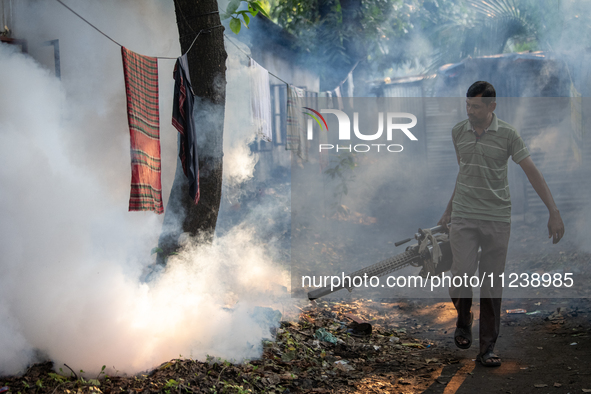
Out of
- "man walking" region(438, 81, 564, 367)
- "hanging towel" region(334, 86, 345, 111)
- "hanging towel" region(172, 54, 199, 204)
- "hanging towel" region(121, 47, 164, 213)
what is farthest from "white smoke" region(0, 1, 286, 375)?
"hanging towel" region(334, 86, 345, 111)

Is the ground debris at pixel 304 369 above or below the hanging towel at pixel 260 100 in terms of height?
below

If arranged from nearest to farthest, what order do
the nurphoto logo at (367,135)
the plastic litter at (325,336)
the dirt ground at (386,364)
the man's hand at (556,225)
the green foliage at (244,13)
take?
the dirt ground at (386,364) → the man's hand at (556,225) → the green foliage at (244,13) → the plastic litter at (325,336) → the nurphoto logo at (367,135)

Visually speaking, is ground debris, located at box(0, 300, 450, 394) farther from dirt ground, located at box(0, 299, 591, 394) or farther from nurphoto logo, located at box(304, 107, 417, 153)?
nurphoto logo, located at box(304, 107, 417, 153)

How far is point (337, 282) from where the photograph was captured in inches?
209

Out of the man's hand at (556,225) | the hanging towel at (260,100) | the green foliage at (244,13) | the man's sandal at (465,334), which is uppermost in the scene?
the green foliage at (244,13)

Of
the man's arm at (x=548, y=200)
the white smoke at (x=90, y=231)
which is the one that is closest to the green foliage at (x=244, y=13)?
the white smoke at (x=90, y=231)

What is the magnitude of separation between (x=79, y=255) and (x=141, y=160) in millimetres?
1024

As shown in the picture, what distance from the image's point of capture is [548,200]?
3799mm

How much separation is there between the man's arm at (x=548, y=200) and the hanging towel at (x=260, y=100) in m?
3.69

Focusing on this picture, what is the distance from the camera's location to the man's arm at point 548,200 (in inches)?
149

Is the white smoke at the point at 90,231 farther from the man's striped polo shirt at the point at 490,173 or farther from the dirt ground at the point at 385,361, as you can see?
the man's striped polo shirt at the point at 490,173

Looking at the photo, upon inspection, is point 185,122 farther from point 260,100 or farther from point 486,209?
point 486,209

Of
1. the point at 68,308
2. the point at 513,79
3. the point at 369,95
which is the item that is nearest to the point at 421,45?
the point at 369,95

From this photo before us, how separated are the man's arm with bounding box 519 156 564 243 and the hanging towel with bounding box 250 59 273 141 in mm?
3686
